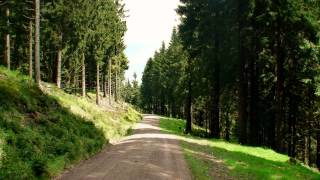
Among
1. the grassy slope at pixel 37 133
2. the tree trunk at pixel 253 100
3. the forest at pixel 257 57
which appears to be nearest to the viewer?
the grassy slope at pixel 37 133

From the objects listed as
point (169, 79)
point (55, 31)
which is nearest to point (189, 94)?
point (55, 31)

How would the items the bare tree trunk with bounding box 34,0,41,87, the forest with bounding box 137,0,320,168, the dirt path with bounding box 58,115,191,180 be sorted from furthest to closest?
the forest with bounding box 137,0,320,168 < the bare tree trunk with bounding box 34,0,41,87 < the dirt path with bounding box 58,115,191,180

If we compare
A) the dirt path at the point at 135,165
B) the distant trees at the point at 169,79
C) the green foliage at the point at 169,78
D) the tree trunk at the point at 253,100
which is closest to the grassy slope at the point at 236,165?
the dirt path at the point at 135,165

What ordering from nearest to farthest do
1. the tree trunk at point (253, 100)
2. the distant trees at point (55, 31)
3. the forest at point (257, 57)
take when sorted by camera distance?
the distant trees at point (55, 31)
the forest at point (257, 57)
the tree trunk at point (253, 100)

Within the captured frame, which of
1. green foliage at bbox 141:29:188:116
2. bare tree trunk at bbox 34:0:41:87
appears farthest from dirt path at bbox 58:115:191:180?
green foliage at bbox 141:29:188:116

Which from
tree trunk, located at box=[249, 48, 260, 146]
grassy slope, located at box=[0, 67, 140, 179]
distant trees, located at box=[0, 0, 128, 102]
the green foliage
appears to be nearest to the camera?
grassy slope, located at box=[0, 67, 140, 179]

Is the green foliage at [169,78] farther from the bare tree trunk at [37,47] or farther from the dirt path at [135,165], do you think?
the dirt path at [135,165]

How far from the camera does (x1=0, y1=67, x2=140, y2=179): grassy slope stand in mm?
14736

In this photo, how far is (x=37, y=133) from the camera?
1878cm

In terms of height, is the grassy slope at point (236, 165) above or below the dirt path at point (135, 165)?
below

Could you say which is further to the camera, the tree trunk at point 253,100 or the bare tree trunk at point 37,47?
the tree trunk at point 253,100

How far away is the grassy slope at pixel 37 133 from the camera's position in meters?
14.7

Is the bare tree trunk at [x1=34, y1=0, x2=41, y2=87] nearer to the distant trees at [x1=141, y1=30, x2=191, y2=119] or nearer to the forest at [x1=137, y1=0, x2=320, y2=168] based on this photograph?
the forest at [x1=137, y1=0, x2=320, y2=168]

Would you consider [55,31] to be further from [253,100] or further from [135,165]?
[135,165]
